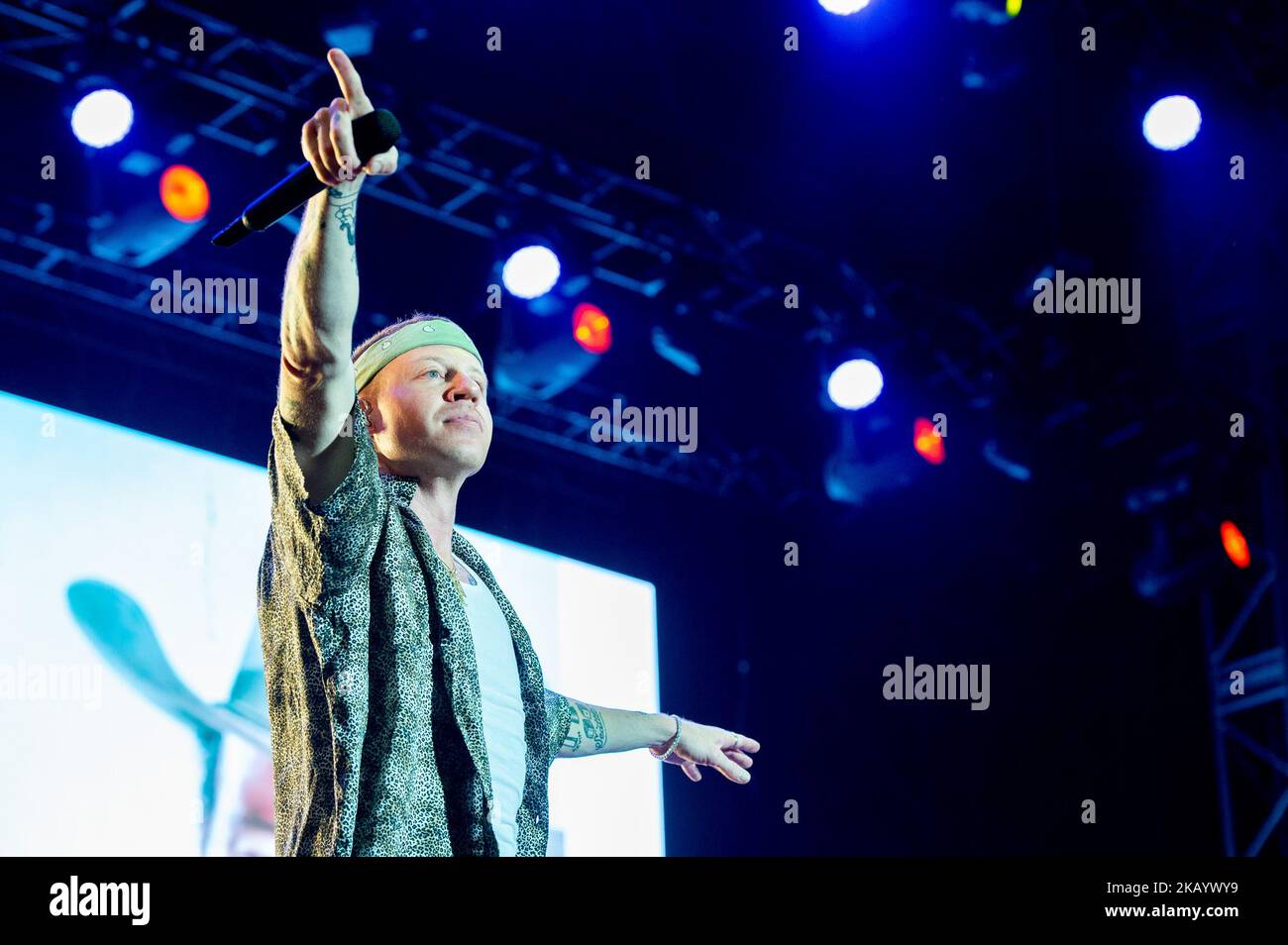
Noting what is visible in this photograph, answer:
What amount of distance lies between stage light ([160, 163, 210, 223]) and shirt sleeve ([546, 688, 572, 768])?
1517 mm

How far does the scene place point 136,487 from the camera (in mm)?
3373

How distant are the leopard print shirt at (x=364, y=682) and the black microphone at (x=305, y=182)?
294 millimetres

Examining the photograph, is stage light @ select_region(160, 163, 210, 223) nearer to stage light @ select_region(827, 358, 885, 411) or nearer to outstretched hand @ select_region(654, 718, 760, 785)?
outstretched hand @ select_region(654, 718, 760, 785)

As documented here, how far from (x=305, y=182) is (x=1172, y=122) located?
10.5 feet

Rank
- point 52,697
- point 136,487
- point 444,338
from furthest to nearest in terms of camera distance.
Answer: point 136,487
point 52,697
point 444,338

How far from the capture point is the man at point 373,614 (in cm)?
220

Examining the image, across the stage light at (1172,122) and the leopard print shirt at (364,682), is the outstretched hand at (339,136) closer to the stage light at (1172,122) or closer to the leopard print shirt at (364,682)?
the leopard print shirt at (364,682)

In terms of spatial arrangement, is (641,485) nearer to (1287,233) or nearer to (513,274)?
(513,274)

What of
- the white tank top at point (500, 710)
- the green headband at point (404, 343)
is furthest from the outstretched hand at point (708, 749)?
the green headband at point (404, 343)

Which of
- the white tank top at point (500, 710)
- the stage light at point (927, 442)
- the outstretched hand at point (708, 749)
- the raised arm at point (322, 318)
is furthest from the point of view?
the stage light at point (927, 442)

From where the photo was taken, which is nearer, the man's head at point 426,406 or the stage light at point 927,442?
the man's head at point 426,406
